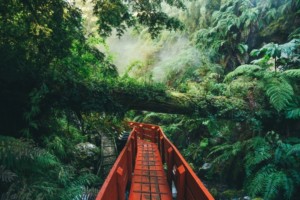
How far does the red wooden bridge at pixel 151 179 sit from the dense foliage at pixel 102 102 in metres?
0.77

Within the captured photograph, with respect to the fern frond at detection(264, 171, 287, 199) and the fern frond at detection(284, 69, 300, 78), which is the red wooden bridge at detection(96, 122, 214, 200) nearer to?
the fern frond at detection(264, 171, 287, 199)

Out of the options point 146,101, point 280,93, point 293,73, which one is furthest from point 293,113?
point 146,101

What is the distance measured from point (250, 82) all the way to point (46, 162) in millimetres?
6109

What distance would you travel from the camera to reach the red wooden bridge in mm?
3045

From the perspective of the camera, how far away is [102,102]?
6.30 metres

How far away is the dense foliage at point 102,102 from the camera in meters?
4.54

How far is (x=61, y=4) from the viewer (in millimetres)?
4543

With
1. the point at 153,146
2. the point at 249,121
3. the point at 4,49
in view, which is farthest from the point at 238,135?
the point at 4,49

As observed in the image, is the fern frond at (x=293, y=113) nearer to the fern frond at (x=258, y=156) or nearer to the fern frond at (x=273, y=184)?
the fern frond at (x=258, y=156)

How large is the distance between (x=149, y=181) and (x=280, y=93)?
4041 millimetres

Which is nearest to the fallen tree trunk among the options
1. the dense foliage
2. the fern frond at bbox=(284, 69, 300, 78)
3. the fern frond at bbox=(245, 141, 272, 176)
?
the dense foliage

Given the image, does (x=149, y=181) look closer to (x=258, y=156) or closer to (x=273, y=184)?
(x=273, y=184)

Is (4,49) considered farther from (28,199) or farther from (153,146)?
(153,146)

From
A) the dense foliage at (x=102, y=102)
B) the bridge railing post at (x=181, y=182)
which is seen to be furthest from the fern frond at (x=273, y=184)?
the bridge railing post at (x=181, y=182)
